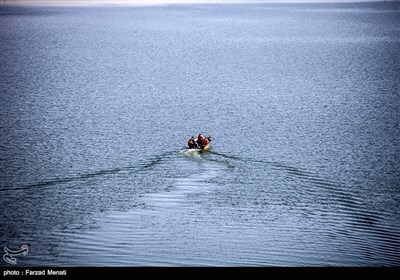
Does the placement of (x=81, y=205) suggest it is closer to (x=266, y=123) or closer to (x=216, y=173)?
(x=216, y=173)

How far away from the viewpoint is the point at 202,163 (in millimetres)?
25422

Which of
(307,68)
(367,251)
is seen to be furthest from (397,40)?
(367,251)

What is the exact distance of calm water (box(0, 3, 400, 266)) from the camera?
59.4 feet

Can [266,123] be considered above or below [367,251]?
above

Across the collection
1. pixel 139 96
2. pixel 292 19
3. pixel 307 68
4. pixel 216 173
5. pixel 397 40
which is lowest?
pixel 216 173

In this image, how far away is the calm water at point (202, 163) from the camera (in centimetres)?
1809

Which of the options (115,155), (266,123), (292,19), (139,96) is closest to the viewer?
(115,155)

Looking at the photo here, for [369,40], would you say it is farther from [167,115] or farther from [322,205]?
[322,205]

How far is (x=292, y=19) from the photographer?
367 ft

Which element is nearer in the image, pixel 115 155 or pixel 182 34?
pixel 115 155

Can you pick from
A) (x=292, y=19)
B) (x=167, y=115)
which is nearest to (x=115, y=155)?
(x=167, y=115)

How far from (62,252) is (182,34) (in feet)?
246

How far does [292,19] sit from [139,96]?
77.0m
